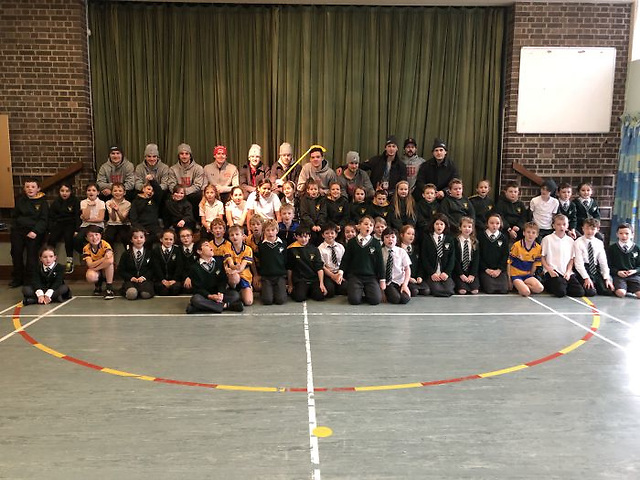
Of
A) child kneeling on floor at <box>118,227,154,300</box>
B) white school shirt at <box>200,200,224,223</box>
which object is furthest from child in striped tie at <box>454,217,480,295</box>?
child kneeling on floor at <box>118,227,154,300</box>

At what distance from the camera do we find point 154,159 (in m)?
7.53

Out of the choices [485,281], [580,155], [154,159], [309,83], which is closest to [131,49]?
[154,159]

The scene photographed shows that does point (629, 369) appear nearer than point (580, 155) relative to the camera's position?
Yes

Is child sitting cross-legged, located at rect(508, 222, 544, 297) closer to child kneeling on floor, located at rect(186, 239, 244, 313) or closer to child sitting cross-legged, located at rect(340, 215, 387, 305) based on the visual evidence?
child sitting cross-legged, located at rect(340, 215, 387, 305)

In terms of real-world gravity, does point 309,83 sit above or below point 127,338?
above

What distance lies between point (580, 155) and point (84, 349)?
7137 mm

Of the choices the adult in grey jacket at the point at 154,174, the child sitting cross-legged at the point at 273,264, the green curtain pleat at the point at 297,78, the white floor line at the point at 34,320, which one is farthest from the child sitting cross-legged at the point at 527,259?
the white floor line at the point at 34,320

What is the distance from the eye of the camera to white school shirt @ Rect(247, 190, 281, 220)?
6.89 m

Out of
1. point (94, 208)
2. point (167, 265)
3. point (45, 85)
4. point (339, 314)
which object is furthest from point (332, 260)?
point (45, 85)

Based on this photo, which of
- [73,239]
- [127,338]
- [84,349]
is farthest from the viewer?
[73,239]

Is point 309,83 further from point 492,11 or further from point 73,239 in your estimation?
point 73,239

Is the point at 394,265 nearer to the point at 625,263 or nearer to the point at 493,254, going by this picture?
the point at 493,254

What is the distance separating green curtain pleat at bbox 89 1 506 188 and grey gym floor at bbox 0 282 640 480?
12.1 ft

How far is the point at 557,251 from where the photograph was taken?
6.59 meters
